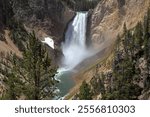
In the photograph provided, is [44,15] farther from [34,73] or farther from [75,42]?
[34,73]

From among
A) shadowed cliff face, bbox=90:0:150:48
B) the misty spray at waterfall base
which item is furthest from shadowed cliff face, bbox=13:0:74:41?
shadowed cliff face, bbox=90:0:150:48

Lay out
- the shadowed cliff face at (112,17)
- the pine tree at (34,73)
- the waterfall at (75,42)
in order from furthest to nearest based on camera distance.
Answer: the waterfall at (75,42)
the shadowed cliff face at (112,17)
the pine tree at (34,73)

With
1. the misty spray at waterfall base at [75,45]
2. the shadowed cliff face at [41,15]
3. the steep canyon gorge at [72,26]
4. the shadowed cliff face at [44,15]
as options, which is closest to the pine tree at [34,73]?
the steep canyon gorge at [72,26]

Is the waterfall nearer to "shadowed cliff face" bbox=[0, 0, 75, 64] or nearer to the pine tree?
"shadowed cliff face" bbox=[0, 0, 75, 64]

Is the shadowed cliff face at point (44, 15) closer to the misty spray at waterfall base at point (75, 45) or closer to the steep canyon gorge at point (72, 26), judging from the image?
the steep canyon gorge at point (72, 26)

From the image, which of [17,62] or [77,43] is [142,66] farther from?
[77,43]

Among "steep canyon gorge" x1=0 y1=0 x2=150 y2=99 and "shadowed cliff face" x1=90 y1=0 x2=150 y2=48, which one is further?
"shadowed cliff face" x1=90 y1=0 x2=150 y2=48

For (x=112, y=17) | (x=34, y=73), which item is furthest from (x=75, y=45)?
(x=34, y=73)
